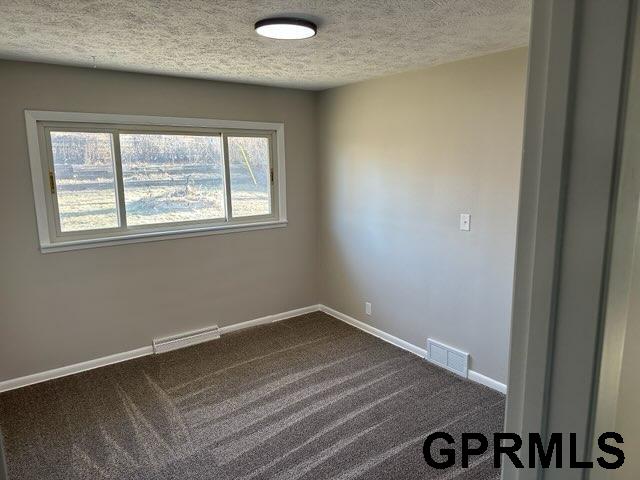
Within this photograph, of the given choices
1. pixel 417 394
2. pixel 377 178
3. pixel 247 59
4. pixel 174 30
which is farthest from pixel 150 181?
pixel 417 394

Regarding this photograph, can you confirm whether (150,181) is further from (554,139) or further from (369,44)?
(554,139)

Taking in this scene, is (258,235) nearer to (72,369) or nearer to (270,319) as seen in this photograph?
(270,319)

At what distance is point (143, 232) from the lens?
3535 millimetres

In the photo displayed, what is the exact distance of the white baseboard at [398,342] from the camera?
3.05 metres

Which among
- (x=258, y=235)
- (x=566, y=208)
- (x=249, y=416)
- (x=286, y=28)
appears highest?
(x=286, y=28)

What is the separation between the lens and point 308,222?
4.52 m

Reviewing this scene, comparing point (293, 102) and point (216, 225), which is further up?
point (293, 102)

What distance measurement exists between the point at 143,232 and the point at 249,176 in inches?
44.9

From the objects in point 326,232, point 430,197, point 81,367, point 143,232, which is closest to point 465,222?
point 430,197

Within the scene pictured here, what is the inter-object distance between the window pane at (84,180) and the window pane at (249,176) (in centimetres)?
108

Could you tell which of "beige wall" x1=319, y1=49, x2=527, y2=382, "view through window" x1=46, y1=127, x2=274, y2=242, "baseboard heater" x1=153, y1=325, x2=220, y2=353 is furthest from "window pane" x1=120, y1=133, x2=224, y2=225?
"beige wall" x1=319, y1=49, x2=527, y2=382

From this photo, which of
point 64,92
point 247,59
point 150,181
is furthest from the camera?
point 150,181

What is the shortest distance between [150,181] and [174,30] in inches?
65.4

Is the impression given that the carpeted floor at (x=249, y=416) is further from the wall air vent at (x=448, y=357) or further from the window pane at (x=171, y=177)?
the window pane at (x=171, y=177)
